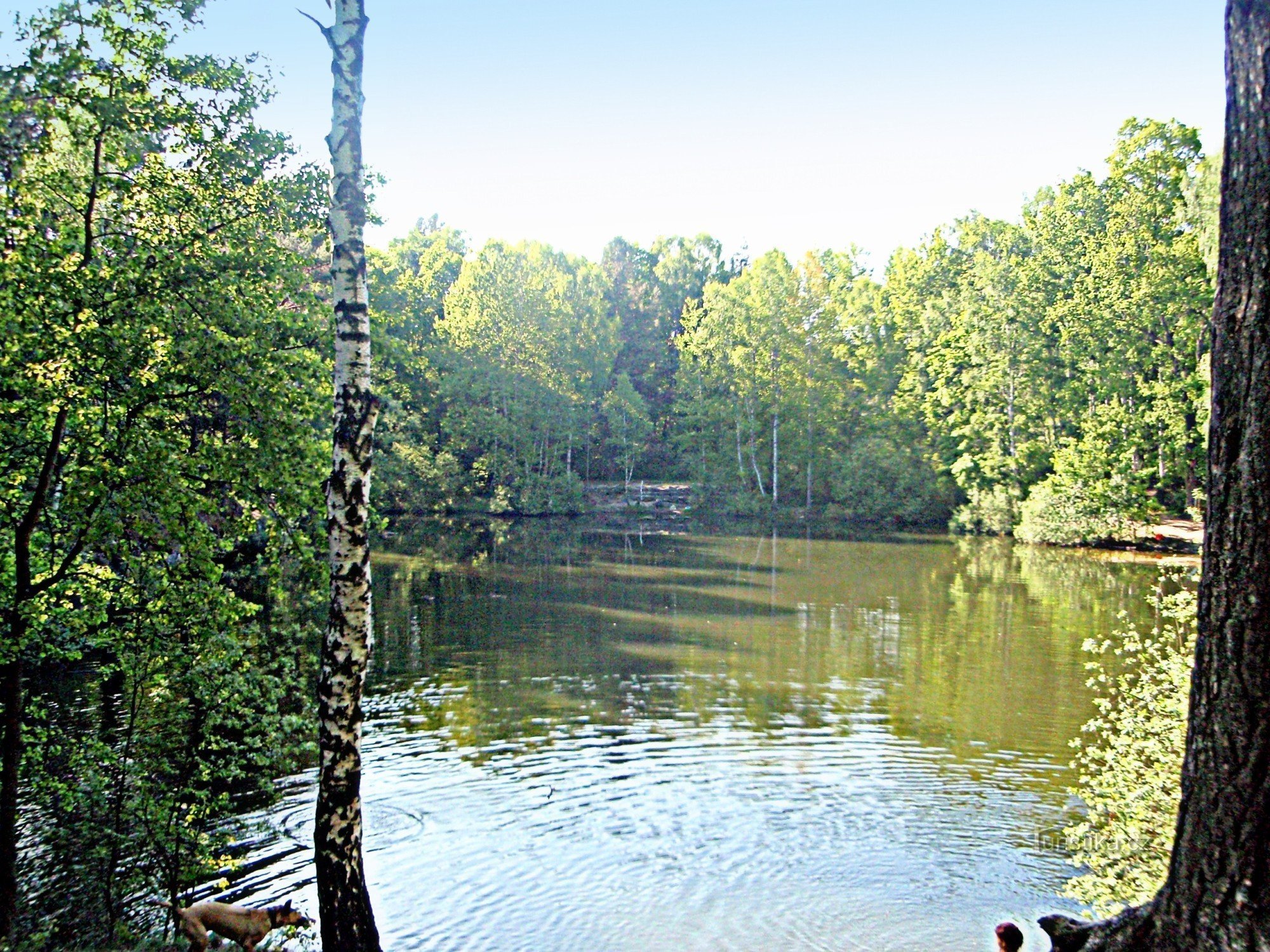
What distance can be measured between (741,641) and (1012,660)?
231 inches

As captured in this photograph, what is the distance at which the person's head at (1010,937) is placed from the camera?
634 cm

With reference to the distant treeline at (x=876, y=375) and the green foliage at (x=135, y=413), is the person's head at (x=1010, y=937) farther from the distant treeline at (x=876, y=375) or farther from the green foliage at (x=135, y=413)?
the distant treeline at (x=876, y=375)

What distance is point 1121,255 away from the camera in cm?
4050

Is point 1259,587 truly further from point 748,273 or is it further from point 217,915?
point 748,273

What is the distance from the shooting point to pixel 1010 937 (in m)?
6.34

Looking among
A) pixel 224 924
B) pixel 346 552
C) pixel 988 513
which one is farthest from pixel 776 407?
pixel 346 552

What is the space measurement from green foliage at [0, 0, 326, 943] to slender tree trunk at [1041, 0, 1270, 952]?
6624mm

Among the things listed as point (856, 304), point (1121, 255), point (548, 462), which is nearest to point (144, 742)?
point (1121, 255)

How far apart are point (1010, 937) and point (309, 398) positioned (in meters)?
6.76

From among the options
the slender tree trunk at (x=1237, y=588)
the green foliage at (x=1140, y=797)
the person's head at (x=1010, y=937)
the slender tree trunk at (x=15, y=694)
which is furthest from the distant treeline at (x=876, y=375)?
the slender tree trunk at (x=1237, y=588)

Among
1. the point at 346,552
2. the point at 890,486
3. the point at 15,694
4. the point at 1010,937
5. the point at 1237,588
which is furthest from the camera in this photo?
the point at 890,486

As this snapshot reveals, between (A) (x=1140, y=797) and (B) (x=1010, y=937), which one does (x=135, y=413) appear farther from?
(A) (x=1140, y=797)

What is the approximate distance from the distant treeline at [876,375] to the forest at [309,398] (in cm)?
20

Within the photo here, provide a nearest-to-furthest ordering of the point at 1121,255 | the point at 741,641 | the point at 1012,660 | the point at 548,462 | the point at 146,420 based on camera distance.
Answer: the point at 146,420, the point at 1012,660, the point at 741,641, the point at 1121,255, the point at 548,462
